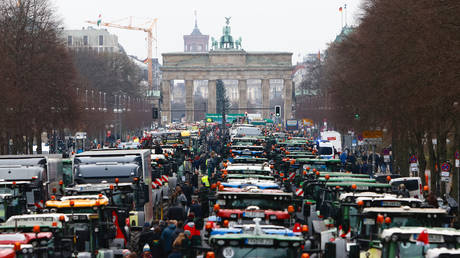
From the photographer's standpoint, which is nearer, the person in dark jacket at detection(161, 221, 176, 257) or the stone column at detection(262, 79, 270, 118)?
the person in dark jacket at detection(161, 221, 176, 257)

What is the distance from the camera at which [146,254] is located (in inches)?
612

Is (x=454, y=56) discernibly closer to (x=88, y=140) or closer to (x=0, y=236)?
(x=0, y=236)

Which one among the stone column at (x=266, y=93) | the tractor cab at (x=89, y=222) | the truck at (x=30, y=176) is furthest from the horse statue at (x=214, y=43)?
the tractor cab at (x=89, y=222)

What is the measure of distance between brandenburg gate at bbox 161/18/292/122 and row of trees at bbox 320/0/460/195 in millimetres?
123947

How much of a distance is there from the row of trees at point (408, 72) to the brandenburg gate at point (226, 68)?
4880 inches

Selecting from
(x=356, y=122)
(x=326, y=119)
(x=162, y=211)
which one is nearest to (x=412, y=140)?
(x=356, y=122)

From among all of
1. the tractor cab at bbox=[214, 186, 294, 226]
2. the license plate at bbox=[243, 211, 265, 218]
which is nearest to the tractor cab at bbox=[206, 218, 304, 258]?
the license plate at bbox=[243, 211, 265, 218]

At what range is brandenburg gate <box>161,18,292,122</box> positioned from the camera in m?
184

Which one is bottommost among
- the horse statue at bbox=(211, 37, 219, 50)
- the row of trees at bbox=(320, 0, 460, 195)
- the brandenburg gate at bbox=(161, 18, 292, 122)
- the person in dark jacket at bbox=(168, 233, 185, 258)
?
the person in dark jacket at bbox=(168, 233, 185, 258)

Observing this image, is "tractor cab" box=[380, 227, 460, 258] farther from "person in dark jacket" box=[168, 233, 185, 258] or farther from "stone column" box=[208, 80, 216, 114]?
"stone column" box=[208, 80, 216, 114]

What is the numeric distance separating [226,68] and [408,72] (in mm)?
151421

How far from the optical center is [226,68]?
7338 inches

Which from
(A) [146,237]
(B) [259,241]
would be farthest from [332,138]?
(B) [259,241]

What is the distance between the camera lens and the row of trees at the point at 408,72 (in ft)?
93.8
